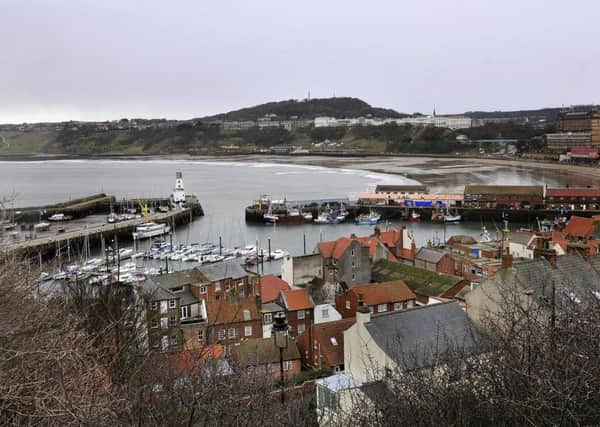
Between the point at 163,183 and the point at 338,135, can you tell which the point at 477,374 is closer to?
the point at 163,183

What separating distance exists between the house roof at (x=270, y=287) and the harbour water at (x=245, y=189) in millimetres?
9008

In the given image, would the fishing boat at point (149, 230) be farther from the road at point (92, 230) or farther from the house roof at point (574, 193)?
the house roof at point (574, 193)

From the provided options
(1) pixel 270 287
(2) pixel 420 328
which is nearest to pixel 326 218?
(1) pixel 270 287

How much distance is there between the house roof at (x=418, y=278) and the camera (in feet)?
34.7

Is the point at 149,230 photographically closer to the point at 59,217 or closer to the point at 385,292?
the point at 59,217

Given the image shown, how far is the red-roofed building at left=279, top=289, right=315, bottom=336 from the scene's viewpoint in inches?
394

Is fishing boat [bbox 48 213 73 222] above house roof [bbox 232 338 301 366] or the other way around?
the other way around

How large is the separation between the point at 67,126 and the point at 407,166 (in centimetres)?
8946

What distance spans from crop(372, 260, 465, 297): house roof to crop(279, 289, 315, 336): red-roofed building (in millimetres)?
1832

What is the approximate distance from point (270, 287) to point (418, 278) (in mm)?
2467

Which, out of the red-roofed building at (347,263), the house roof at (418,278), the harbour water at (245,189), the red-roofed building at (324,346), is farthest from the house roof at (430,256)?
the harbour water at (245,189)

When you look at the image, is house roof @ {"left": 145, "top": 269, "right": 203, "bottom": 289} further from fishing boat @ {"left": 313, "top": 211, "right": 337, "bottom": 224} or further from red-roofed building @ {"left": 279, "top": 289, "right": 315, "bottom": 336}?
fishing boat @ {"left": 313, "top": 211, "right": 337, "bottom": 224}

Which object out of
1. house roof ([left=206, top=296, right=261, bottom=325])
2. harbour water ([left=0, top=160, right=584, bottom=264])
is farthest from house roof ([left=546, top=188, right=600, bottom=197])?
house roof ([left=206, top=296, right=261, bottom=325])

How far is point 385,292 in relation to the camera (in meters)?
10.2
